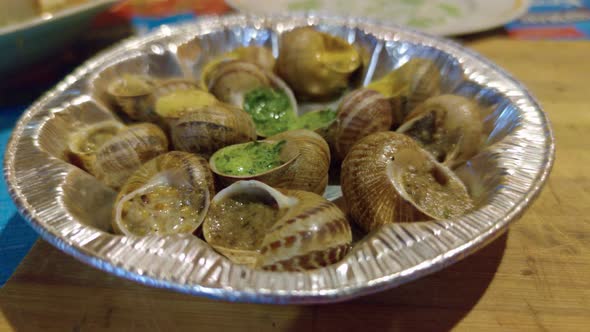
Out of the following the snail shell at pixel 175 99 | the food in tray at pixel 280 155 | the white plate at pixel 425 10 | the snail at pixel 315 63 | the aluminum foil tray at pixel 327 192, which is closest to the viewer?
the aluminum foil tray at pixel 327 192

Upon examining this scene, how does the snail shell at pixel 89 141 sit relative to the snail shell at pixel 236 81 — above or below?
below

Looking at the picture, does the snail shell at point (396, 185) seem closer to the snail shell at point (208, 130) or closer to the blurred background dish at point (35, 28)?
the snail shell at point (208, 130)

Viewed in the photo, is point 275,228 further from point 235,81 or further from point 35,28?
point 35,28

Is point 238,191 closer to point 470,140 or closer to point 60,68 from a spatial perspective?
point 470,140

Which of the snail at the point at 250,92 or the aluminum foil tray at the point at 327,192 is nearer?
the aluminum foil tray at the point at 327,192

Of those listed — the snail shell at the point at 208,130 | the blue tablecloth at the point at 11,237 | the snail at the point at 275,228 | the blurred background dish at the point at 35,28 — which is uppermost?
the blurred background dish at the point at 35,28

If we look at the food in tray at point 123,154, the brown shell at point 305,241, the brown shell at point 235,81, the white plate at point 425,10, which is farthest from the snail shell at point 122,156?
the white plate at point 425,10
